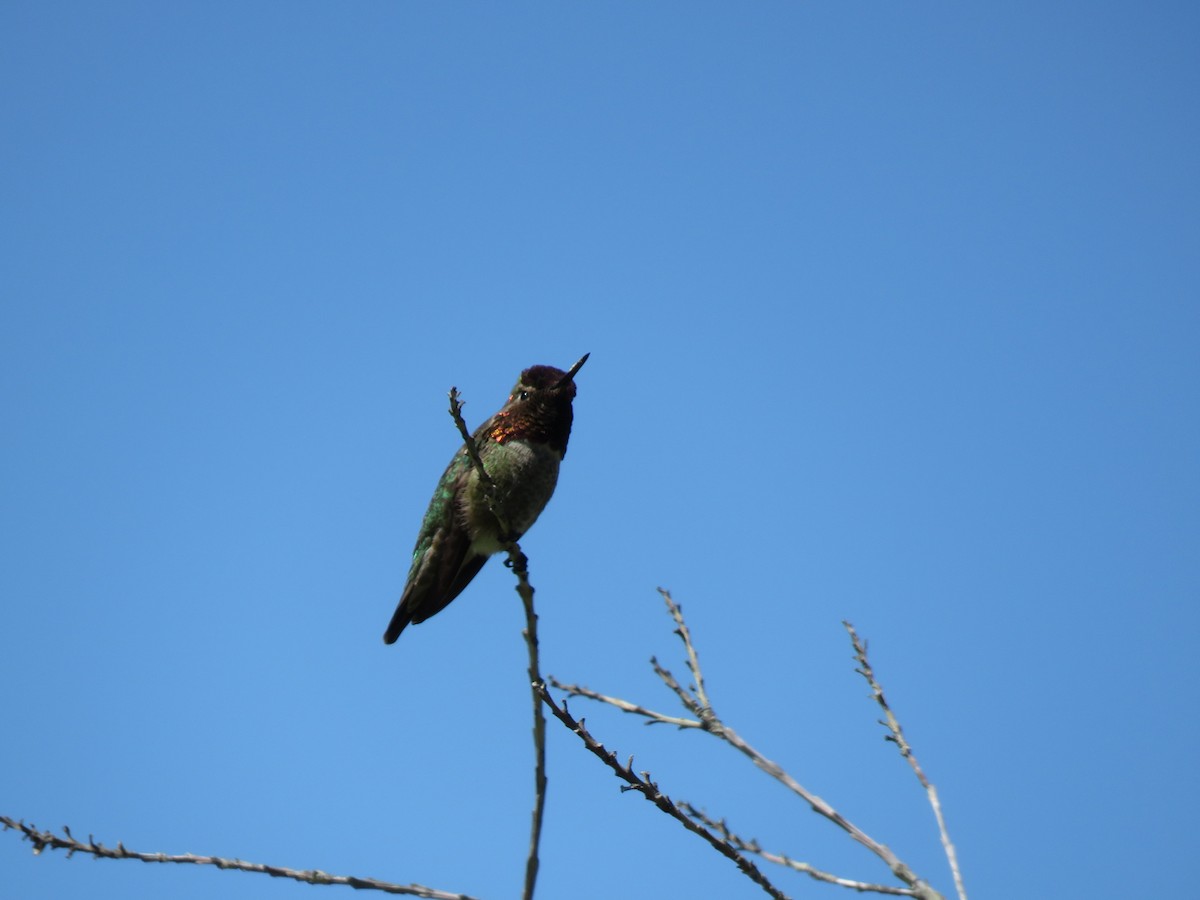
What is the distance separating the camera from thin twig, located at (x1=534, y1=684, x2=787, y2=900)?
7.04 feet

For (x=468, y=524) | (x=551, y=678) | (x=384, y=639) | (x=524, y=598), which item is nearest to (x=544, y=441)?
(x=468, y=524)

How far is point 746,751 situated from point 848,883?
0.38 meters

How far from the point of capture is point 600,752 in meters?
2.28

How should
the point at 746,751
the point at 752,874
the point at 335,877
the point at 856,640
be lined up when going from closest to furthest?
1. the point at 752,874
2. the point at 335,877
3. the point at 746,751
4. the point at 856,640

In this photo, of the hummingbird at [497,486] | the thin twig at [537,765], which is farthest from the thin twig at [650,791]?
the hummingbird at [497,486]

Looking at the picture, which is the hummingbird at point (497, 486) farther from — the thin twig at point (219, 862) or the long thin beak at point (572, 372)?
the thin twig at point (219, 862)

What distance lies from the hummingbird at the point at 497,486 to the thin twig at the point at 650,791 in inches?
143

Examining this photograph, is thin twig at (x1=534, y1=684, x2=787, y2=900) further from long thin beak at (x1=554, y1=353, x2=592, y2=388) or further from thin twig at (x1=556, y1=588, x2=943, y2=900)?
long thin beak at (x1=554, y1=353, x2=592, y2=388)

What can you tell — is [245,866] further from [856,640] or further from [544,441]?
[544,441]

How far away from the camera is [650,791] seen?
226cm

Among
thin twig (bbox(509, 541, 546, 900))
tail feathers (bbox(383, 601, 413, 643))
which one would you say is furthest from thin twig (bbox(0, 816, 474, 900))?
tail feathers (bbox(383, 601, 413, 643))

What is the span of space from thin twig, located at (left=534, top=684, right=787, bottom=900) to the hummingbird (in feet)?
12.0

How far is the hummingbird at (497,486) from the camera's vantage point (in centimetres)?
611

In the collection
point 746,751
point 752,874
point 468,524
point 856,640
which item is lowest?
point 752,874
